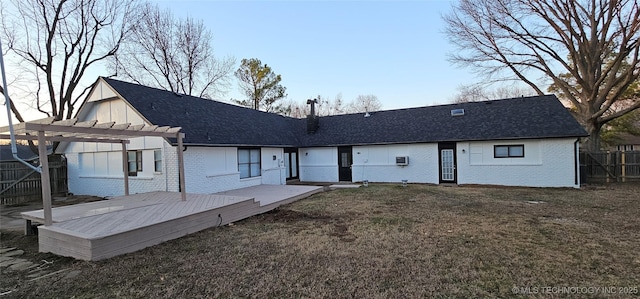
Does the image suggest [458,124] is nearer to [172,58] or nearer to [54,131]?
[54,131]

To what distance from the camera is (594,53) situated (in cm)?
1609

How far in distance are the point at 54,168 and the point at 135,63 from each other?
36.7ft

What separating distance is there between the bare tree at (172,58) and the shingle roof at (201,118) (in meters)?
10.4

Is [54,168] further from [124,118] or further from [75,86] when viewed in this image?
[75,86]

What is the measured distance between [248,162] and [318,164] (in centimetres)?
508

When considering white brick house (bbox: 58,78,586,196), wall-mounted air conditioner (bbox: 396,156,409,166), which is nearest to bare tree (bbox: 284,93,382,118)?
white brick house (bbox: 58,78,586,196)

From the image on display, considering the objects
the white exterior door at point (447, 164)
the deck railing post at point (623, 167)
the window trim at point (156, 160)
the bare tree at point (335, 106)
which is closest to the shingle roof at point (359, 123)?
the white exterior door at point (447, 164)

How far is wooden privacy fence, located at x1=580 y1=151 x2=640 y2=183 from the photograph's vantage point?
13859mm

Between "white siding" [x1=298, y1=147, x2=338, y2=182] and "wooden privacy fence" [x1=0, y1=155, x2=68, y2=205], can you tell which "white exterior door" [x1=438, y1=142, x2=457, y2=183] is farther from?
"wooden privacy fence" [x1=0, y1=155, x2=68, y2=205]

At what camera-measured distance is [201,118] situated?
12.0 m

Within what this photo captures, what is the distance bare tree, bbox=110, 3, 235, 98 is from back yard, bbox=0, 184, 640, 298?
17.5 metres

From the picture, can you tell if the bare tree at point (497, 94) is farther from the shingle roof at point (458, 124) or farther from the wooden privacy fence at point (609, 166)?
the wooden privacy fence at point (609, 166)

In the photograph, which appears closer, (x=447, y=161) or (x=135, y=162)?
(x=135, y=162)

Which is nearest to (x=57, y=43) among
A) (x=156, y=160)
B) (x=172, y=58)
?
(x=172, y=58)
